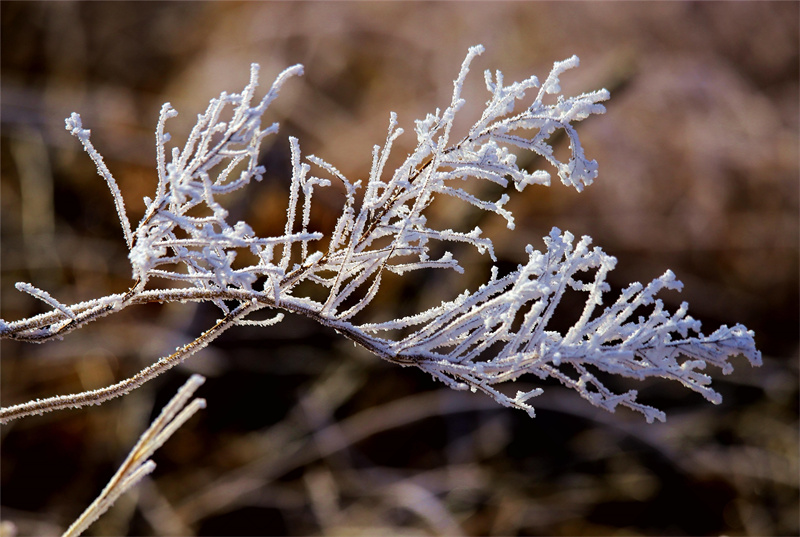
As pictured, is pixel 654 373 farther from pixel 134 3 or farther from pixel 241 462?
pixel 134 3

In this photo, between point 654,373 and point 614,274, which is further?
point 614,274

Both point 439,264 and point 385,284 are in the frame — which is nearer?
point 439,264

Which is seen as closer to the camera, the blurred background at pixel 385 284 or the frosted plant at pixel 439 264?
the frosted plant at pixel 439 264

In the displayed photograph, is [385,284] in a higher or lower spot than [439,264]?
higher

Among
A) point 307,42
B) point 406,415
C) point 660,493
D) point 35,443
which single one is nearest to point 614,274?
point 660,493

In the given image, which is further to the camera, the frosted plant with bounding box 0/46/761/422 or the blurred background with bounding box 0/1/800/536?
the blurred background with bounding box 0/1/800/536

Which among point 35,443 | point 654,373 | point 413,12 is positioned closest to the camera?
point 654,373

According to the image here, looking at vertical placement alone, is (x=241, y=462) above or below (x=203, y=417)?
below

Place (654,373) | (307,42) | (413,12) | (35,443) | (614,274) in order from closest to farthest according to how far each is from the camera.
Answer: (654,373) < (35,443) < (614,274) < (307,42) < (413,12)
